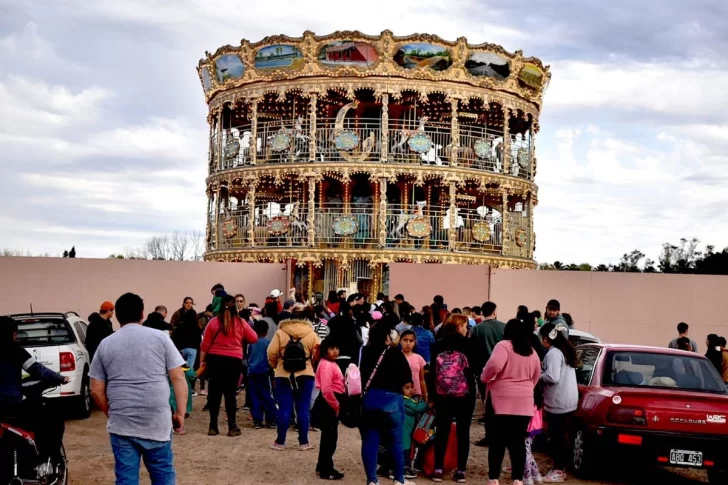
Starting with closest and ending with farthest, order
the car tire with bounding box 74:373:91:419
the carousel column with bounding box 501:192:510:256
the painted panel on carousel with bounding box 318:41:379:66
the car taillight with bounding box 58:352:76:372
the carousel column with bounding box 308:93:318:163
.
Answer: the car taillight with bounding box 58:352:76:372
the car tire with bounding box 74:373:91:419
the carousel column with bounding box 308:93:318:163
the painted panel on carousel with bounding box 318:41:379:66
the carousel column with bounding box 501:192:510:256

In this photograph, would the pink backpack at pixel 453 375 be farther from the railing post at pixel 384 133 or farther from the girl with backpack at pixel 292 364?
the railing post at pixel 384 133

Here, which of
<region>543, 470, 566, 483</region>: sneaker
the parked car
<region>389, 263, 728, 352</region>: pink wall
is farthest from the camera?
<region>389, 263, 728, 352</region>: pink wall

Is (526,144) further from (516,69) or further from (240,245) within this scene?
(240,245)

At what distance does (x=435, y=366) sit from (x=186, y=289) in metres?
19.6

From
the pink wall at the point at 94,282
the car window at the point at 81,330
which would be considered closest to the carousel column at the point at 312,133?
the pink wall at the point at 94,282

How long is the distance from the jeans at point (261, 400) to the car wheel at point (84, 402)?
2.50 meters

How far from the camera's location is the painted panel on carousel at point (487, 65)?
3688 centimetres

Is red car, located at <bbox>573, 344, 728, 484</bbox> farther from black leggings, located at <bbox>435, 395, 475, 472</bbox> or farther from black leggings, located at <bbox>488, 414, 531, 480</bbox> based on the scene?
black leggings, located at <bbox>435, 395, 475, 472</bbox>

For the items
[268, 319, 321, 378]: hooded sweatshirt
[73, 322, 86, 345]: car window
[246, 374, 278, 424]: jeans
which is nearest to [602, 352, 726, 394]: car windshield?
[268, 319, 321, 378]: hooded sweatshirt

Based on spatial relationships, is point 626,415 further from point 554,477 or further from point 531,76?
point 531,76

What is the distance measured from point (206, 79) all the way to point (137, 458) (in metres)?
36.0

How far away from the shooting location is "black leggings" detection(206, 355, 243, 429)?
12.5 metres

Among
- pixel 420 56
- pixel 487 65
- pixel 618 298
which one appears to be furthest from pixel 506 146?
pixel 618 298

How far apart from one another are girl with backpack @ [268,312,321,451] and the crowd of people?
1cm
